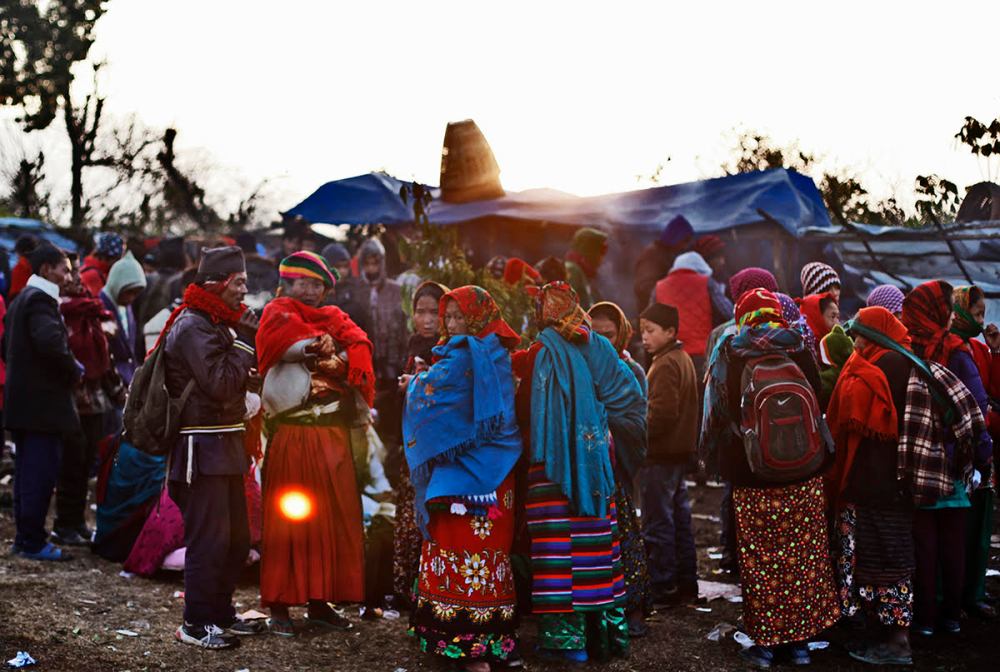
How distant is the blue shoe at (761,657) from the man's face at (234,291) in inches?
129

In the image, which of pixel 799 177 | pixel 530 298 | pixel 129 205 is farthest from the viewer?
pixel 129 205

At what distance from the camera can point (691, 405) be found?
6.58 metres

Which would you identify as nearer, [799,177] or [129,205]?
[799,177]

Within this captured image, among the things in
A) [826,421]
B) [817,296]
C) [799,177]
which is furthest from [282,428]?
[799,177]

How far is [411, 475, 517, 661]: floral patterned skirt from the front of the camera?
200 inches

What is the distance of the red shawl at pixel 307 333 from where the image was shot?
572cm

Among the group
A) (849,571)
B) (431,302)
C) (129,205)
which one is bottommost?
(849,571)

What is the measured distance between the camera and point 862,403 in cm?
543

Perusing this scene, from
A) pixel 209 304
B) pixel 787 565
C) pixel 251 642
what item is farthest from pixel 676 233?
pixel 251 642

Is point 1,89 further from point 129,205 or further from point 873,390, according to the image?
point 873,390

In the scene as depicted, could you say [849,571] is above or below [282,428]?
below

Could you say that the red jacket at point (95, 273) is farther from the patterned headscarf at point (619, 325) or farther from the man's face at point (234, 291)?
the patterned headscarf at point (619, 325)

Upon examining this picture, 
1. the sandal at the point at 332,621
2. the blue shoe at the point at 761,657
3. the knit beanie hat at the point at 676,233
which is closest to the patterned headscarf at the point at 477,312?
the sandal at the point at 332,621

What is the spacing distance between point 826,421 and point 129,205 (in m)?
27.4
